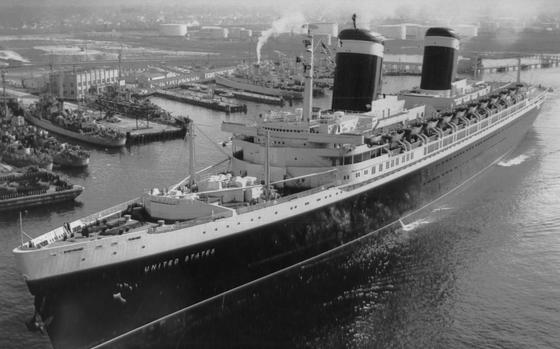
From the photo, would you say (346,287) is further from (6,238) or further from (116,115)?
(116,115)

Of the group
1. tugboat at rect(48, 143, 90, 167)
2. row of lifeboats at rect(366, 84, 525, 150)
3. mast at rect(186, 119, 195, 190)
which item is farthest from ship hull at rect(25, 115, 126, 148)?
mast at rect(186, 119, 195, 190)

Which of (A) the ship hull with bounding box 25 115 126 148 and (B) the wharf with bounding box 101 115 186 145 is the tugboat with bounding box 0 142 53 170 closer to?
(A) the ship hull with bounding box 25 115 126 148

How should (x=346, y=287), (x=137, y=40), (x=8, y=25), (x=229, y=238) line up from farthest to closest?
(x=8, y=25), (x=137, y=40), (x=346, y=287), (x=229, y=238)

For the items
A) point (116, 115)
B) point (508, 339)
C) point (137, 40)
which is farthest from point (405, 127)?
point (137, 40)

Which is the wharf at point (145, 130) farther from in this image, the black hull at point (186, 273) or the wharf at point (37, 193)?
the black hull at point (186, 273)

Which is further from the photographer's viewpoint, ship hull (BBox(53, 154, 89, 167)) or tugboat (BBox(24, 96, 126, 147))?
tugboat (BBox(24, 96, 126, 147))

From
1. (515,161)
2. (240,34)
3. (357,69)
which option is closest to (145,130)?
(357,69)
